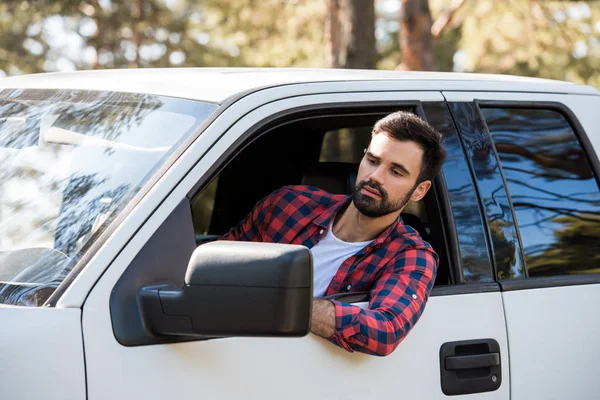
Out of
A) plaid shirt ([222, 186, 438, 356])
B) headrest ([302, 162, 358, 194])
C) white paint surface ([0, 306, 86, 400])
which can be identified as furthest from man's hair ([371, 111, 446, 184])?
white paint surface ([0, 306, 86, 400])

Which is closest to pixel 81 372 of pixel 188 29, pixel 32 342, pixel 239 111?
pixel 32 342

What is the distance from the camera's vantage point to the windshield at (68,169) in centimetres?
243

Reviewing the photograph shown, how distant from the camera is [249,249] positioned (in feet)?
6.91

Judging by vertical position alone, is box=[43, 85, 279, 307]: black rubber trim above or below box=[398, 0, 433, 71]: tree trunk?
below

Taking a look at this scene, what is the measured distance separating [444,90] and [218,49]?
2142 cm

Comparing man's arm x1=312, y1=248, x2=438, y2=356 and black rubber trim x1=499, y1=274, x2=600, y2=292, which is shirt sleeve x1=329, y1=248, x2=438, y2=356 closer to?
man's arm x1=312, y1=248, x2=438, y2=356

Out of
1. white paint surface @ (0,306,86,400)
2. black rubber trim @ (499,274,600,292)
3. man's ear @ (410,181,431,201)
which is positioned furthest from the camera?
man's ear @ (410,181,431,201)

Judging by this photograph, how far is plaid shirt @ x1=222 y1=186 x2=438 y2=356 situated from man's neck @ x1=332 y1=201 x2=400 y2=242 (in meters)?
0.04

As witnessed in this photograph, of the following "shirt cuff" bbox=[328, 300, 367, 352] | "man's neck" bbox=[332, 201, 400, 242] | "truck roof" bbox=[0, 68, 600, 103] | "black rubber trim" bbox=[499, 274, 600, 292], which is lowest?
"shirt cuff" bbox=[328, 300, 367, 352]

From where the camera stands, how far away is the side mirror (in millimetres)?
2055

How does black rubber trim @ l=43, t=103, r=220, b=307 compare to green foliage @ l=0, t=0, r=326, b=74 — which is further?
green foliage @ l=0, t=0, r=326, b=74

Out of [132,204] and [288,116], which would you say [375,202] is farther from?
[132,204]

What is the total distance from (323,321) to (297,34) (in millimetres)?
16212

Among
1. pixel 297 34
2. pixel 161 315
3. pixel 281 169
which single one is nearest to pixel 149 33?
pixel 297 34
